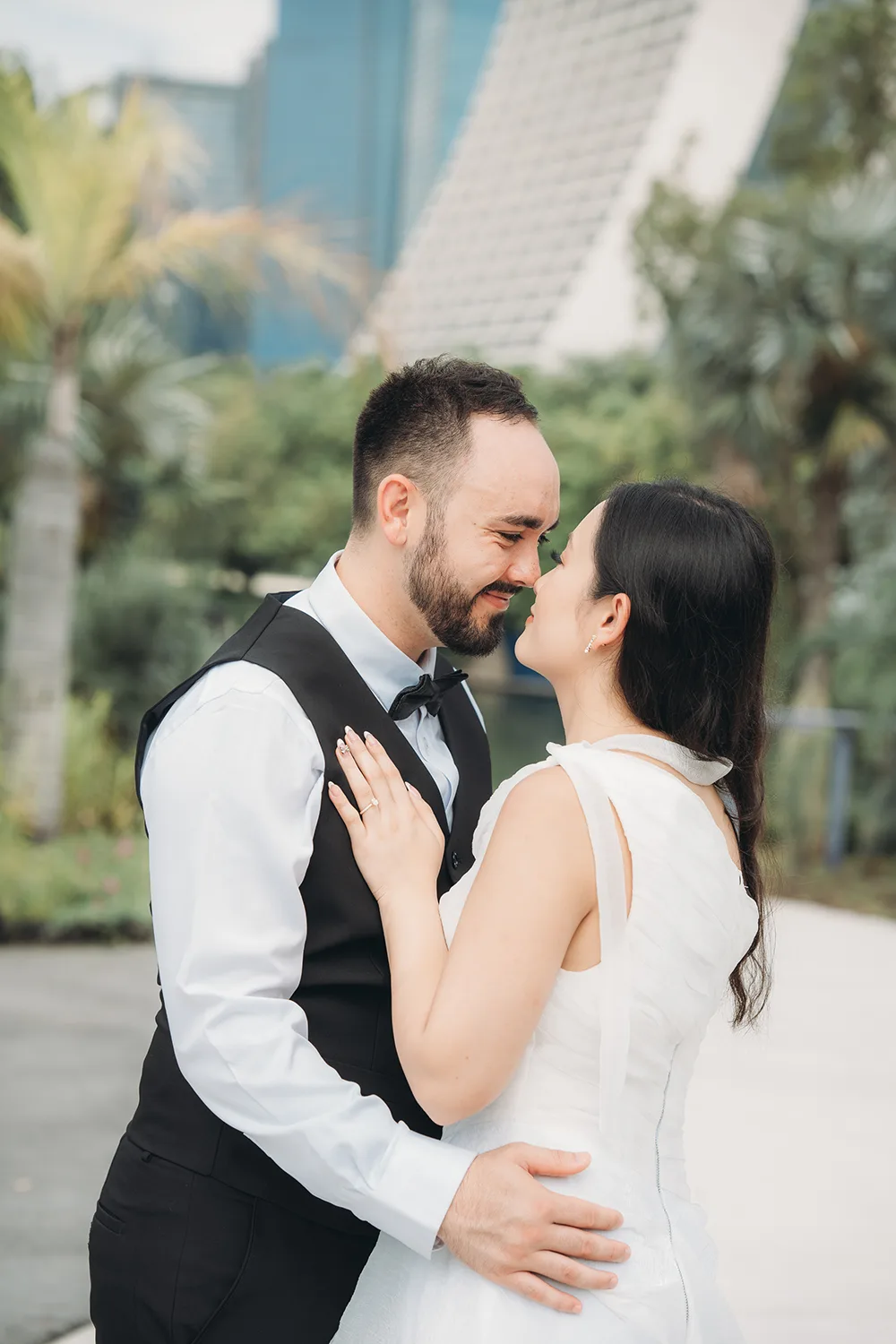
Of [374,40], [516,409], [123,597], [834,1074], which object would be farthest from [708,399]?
[374,40]

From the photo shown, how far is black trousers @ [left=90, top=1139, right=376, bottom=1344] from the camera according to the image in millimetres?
1721

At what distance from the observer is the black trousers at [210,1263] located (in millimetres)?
1721

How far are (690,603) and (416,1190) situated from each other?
76 centimetres

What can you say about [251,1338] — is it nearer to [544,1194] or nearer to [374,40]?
[544,1194]

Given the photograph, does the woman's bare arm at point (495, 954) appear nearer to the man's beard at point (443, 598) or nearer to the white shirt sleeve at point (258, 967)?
the white shirt sleeve at point (258, 967)

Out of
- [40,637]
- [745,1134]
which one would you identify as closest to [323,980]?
[745,1134]

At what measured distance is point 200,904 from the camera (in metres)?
1.64

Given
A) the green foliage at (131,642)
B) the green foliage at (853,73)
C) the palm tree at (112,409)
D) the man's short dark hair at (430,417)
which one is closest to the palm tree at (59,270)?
the green foliage at (131,642)

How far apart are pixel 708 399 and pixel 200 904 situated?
33.0 feet

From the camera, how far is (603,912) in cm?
161

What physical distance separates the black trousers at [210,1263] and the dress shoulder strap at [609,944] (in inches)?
16.8

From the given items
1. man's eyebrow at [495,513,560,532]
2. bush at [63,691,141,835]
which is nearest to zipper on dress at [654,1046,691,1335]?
man's eyebrow at [495,513,560,532]

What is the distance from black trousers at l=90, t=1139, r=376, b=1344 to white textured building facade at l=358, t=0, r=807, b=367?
49.3 meters

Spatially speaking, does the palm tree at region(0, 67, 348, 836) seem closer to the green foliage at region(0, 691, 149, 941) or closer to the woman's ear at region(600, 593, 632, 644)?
the green foliage at region(0, 691, 149, 941)
